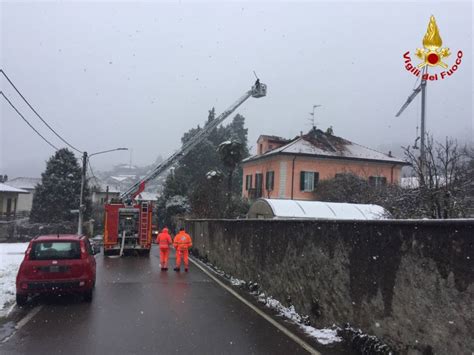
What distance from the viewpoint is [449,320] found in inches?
207

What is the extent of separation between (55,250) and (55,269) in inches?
19.2

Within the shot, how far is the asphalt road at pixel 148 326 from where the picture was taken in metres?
7.11

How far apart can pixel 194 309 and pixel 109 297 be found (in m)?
2.61

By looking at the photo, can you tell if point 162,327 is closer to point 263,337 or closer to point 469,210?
point 263,337

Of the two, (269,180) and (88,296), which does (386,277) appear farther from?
(269,180)

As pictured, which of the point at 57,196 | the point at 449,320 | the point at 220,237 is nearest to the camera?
the point at 449,320

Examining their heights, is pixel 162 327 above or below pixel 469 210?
below

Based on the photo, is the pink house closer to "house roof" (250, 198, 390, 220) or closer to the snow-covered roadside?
"house roof" (250, 198, 390, 220)

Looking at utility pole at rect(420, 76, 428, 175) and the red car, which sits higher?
utility pole at rect(420, 76, 428, 175)

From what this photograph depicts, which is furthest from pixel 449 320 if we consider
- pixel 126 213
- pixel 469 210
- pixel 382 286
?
pixel 126 213

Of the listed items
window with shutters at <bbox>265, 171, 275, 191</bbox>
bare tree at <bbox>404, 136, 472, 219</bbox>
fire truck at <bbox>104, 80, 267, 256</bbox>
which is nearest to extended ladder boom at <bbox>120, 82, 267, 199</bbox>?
fire truck at <bbox>104, 80, 267, 256</bbox>

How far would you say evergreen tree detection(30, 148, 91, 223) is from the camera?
57.8m

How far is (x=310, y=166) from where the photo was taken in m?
42.5

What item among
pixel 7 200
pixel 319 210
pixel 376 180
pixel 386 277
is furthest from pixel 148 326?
pixel 7 200
